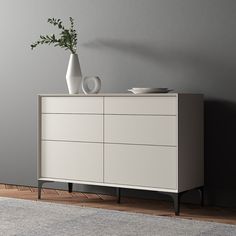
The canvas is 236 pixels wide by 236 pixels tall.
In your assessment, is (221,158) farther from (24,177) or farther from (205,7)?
(24,177)

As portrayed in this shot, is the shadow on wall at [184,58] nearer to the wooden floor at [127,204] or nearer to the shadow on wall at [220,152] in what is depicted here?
the shadow on wall at [220,152]

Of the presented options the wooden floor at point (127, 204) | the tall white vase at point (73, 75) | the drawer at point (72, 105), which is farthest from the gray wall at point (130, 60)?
the drawer at point (72, 105)

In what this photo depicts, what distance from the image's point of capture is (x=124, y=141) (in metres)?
4.62

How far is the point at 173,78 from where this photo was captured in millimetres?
4914

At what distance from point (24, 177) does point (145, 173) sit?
64.5 inches

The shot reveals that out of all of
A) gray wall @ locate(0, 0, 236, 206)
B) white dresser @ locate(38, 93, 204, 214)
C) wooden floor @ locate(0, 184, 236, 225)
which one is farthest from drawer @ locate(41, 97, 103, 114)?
wooden floor @ locate(0, 184, 236, 225)

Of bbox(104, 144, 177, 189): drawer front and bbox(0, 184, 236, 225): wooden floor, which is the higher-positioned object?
bbox(104, 144, 177, 189): drawer front

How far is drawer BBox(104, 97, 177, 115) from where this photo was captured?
4406mm

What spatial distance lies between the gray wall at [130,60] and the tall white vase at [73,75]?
1.01 ft

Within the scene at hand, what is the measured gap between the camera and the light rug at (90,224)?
378 cm

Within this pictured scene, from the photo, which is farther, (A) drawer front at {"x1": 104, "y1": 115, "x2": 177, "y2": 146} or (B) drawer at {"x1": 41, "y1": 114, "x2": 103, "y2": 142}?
(B) drawer at {"x1": 41, "y1": 114, "x2": 103, "y2": 142}

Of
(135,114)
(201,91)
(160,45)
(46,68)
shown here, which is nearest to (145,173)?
(135,114)

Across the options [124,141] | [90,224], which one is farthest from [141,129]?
[90,224]

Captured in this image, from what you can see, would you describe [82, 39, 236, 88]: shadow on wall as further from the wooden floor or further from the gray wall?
the wooden floor
